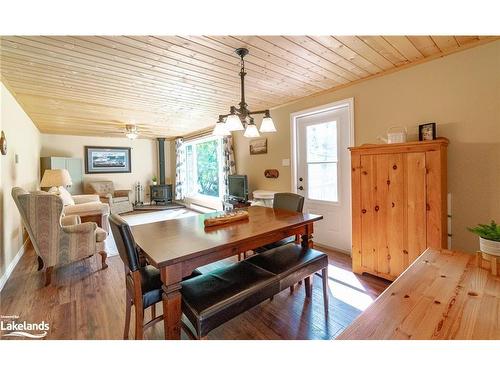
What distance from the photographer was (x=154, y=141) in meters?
7.53

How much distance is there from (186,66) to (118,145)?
5674 millimetres

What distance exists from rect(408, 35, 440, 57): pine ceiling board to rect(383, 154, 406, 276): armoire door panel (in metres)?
0.98

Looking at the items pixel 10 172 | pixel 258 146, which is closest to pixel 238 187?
pixel 258 146

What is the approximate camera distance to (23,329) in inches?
69.7

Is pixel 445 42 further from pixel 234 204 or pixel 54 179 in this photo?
pixel 54 179

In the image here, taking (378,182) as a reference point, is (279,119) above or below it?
above

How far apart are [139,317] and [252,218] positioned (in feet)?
3.58

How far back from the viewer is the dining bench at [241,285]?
1228 millimetres

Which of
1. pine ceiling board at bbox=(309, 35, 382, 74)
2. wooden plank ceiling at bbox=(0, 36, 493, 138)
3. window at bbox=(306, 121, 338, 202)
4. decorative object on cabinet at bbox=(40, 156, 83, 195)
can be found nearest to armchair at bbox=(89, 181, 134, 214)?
decorative object on cabinet at bbox=(40, 156, 83, 195)

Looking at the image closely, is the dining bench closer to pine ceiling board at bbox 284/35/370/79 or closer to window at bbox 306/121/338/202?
window at bbox 306/121/338/202

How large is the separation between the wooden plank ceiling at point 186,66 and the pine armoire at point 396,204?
91 cm
